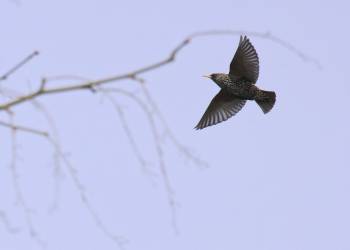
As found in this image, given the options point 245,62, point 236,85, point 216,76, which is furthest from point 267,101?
point 216,76

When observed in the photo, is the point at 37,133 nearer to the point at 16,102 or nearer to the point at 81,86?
the point at 16,102

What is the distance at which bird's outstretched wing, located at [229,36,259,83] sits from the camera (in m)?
8.59

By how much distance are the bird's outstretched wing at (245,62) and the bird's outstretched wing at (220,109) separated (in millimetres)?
598

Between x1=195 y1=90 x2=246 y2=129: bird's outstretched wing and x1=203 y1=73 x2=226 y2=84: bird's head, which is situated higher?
x1=203 y1=73 x2=226 y2=84: bird's head

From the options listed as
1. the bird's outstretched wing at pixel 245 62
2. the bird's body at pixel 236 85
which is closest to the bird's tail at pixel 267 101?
the bird's body at pixel 236 85

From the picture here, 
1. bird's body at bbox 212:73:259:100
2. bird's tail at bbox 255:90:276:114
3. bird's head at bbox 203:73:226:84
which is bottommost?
bird's tail at bbox 255:90:276:114

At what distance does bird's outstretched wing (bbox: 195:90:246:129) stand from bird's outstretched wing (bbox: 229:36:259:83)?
0.60m

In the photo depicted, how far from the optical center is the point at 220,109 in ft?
30.8

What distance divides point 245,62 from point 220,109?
977 mm

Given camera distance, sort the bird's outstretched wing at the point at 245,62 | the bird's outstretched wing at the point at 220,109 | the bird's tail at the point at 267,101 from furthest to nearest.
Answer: the bird's outstretched wing at the point at 220,109 → the bird's tail at the point at 267,101 → the bird's outstretched wing at the point at 245,62

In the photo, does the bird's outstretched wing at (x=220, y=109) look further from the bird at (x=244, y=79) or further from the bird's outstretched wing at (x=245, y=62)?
the bird's outstretched wing at (x=245, y=62)

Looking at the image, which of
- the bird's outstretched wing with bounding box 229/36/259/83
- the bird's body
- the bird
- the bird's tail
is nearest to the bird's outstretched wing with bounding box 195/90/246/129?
the bird

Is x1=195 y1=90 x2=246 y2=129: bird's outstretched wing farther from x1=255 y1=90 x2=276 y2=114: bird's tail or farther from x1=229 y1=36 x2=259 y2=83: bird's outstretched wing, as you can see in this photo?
x1=229 y1=36 x2=259 y2=83: bird's outstretched wing

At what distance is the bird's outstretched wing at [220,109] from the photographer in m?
9.28
